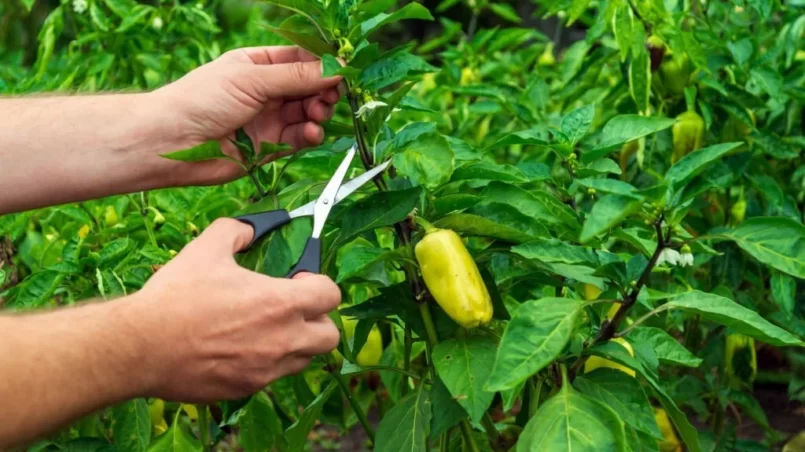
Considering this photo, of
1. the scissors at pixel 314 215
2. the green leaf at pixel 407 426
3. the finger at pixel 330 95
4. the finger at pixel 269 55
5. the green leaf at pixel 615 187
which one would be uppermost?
the finger at pixel 269 55

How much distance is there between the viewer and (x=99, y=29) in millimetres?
2686

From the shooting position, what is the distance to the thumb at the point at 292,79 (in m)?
1.50

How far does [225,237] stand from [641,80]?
102 cm

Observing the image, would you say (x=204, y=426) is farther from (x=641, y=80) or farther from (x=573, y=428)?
(x=641, y=80)

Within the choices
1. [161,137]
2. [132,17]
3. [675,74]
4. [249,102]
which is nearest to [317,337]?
[249,102]

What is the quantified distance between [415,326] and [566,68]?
1035 mm

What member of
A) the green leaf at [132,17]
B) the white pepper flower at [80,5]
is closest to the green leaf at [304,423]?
the green leaf at [132,17]

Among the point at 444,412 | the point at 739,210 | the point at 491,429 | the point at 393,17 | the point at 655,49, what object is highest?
the point at 393,17

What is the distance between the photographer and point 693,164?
1.27 metres

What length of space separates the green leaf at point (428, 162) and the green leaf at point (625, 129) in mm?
184

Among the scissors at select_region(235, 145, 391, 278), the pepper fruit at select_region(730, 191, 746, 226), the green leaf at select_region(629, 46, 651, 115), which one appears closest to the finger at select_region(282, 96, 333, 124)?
the scissors at select_region(235, 145, 391, 278)

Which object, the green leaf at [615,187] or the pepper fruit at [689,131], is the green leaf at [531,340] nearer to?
the green leaf at [615,187]

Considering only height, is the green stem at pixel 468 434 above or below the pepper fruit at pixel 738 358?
above

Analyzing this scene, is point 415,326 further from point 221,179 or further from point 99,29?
point 99,29
